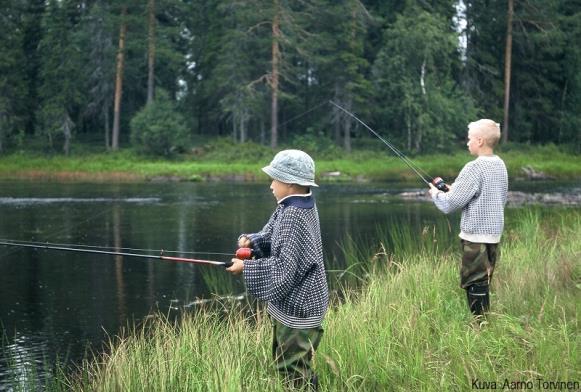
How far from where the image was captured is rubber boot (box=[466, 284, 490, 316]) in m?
5.19

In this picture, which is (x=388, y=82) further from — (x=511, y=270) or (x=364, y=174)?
(x=511, y=270)

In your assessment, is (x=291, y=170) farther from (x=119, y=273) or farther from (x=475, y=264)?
(x=119, y=273)

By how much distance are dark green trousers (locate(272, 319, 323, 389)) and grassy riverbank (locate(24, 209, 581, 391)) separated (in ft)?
0.32

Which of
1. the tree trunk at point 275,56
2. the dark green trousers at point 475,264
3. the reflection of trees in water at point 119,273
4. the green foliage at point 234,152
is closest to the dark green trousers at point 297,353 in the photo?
the dark green trousers at point 475,264

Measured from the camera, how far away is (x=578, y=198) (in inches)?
857

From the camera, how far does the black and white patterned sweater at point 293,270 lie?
3756 mm

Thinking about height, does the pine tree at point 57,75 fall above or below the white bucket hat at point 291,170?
above

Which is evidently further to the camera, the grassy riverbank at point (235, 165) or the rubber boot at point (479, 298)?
the grassy riverbank at point (235, 165)

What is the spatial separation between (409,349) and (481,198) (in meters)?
1.36

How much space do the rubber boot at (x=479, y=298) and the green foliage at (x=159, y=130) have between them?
33.6 meters

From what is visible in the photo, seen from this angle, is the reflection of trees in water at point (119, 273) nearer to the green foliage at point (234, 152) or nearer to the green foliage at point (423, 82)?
the green foliage at point (234, 152)

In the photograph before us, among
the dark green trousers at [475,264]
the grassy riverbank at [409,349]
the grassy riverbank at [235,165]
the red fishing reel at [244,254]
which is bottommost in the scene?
the grassy riverbank at [235,165]

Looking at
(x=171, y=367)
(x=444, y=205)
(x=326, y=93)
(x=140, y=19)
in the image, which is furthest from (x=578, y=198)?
(x=140, y=19)

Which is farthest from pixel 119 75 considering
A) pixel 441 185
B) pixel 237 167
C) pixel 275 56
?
pixel 441 185
